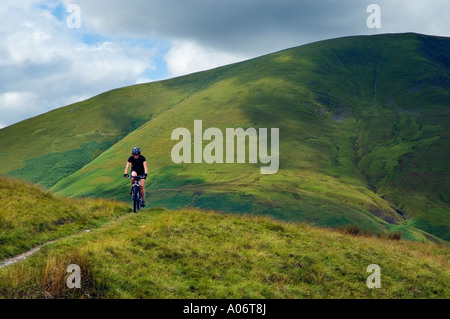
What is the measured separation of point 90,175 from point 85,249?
115574 millimetres

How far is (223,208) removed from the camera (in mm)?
81562

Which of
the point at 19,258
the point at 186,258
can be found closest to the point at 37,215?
the point at 19,258

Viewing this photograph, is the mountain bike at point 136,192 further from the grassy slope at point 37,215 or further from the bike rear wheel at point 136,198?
the grassy slope at point 37,215

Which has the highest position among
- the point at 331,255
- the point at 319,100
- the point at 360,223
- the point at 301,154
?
the point at 319,100

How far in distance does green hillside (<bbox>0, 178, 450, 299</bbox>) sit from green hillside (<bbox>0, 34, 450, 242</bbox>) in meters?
55.0

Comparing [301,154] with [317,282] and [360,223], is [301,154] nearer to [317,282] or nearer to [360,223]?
[360,223]

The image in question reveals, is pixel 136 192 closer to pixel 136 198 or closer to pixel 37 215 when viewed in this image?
pixel 136 198

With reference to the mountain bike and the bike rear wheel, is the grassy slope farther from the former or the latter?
the mountain bike

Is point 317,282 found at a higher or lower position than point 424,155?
lower

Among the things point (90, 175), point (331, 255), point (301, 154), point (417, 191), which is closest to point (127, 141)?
point (90, 175)

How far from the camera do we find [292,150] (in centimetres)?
12456

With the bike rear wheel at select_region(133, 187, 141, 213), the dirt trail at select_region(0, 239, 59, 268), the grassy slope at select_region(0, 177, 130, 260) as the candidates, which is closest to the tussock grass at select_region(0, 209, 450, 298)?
the dirt trail at select_region(0, 239, 59, 268)

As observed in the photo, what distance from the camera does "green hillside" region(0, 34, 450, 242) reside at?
89.5 m
